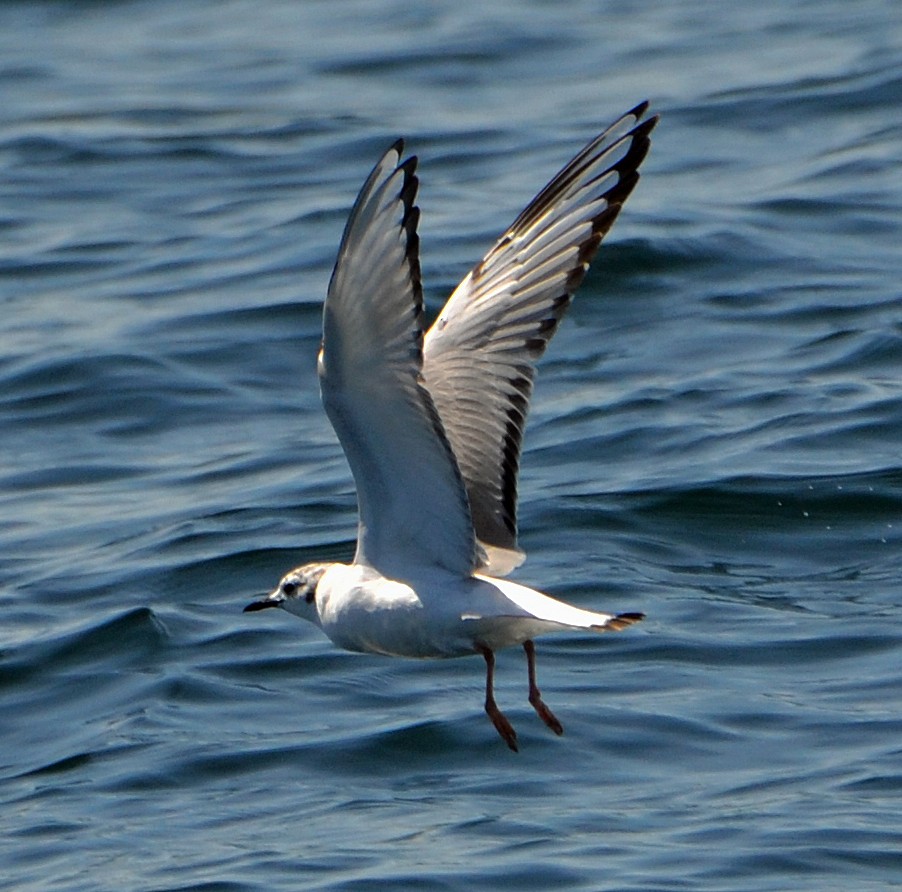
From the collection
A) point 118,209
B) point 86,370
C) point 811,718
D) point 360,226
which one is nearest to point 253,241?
point 118,209

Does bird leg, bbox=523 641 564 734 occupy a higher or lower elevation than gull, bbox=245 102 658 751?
lower

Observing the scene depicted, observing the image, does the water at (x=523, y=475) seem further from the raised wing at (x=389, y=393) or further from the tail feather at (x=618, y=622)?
the tail feather at (x=618, y=622)

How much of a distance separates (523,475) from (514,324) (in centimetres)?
502

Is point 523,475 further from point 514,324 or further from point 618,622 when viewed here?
point 618,622

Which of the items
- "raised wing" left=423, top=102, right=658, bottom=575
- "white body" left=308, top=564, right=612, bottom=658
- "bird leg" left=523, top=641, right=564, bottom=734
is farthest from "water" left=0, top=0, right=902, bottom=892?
"raised wing" left=423, top=102, right=658, bottom=575

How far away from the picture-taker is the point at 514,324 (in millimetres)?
8523

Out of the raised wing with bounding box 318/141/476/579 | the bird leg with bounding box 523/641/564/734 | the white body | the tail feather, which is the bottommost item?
the bird leg with bounding box 523/641/564/734

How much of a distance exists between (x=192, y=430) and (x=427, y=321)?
6.21ft

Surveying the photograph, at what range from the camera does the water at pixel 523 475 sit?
9.89 meters

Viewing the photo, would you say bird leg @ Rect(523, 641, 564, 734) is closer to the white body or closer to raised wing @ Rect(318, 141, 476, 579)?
the white body

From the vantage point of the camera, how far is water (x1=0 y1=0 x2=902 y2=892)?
989cm

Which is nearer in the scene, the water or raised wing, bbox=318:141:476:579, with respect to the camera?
raised wing, bbox=318:141:476:579

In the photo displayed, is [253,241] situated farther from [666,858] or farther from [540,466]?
[666,858]

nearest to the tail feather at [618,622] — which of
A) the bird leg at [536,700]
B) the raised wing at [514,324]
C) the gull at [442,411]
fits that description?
the gull at [442,411]
